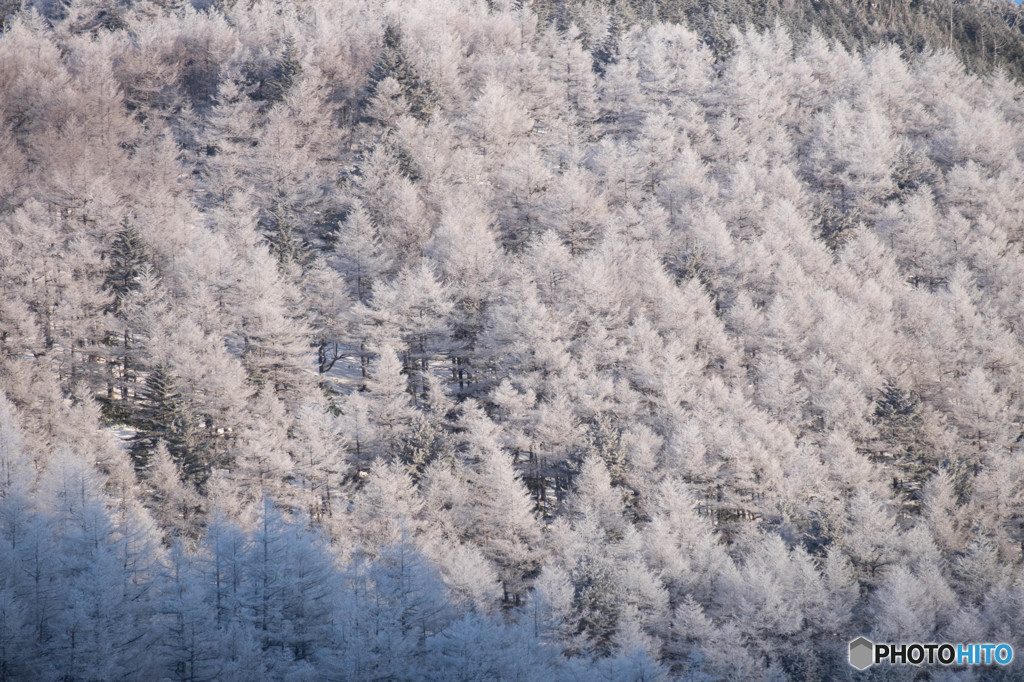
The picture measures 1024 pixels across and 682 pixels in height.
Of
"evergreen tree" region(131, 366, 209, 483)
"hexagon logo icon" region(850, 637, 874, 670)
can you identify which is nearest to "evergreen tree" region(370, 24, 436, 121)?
"evergreen tree" region(131, 366, 209, 483)

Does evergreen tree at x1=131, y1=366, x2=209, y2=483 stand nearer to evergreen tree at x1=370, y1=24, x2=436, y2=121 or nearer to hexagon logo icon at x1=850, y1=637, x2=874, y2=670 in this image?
hexagon logo icon at x1=850, y1=637, x2=874, y2=670

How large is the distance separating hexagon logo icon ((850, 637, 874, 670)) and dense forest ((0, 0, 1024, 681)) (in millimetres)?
568

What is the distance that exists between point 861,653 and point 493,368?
25.9m

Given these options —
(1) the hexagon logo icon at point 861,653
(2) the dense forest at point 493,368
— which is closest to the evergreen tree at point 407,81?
(2) the dense forest at point 493,368

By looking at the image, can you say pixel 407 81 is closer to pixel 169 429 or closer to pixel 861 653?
pixel 169 429

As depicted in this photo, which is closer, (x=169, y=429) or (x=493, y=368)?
(x=169, y=429)

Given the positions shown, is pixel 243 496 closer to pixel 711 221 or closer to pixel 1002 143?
pixel 711 221

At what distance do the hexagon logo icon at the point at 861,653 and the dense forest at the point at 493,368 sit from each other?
57 centimetres

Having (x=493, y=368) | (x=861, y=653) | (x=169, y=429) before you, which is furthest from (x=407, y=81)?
(x=861, y=653)

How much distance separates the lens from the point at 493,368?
57656mm

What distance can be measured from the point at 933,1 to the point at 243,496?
129 meters

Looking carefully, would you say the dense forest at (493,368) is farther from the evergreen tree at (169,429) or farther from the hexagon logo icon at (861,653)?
the hexagon logo icon at (861,653)

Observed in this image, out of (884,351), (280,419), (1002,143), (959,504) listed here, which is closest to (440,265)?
(280,419)

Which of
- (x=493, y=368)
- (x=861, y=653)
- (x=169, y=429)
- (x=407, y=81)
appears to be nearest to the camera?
(x=861, y=653)
